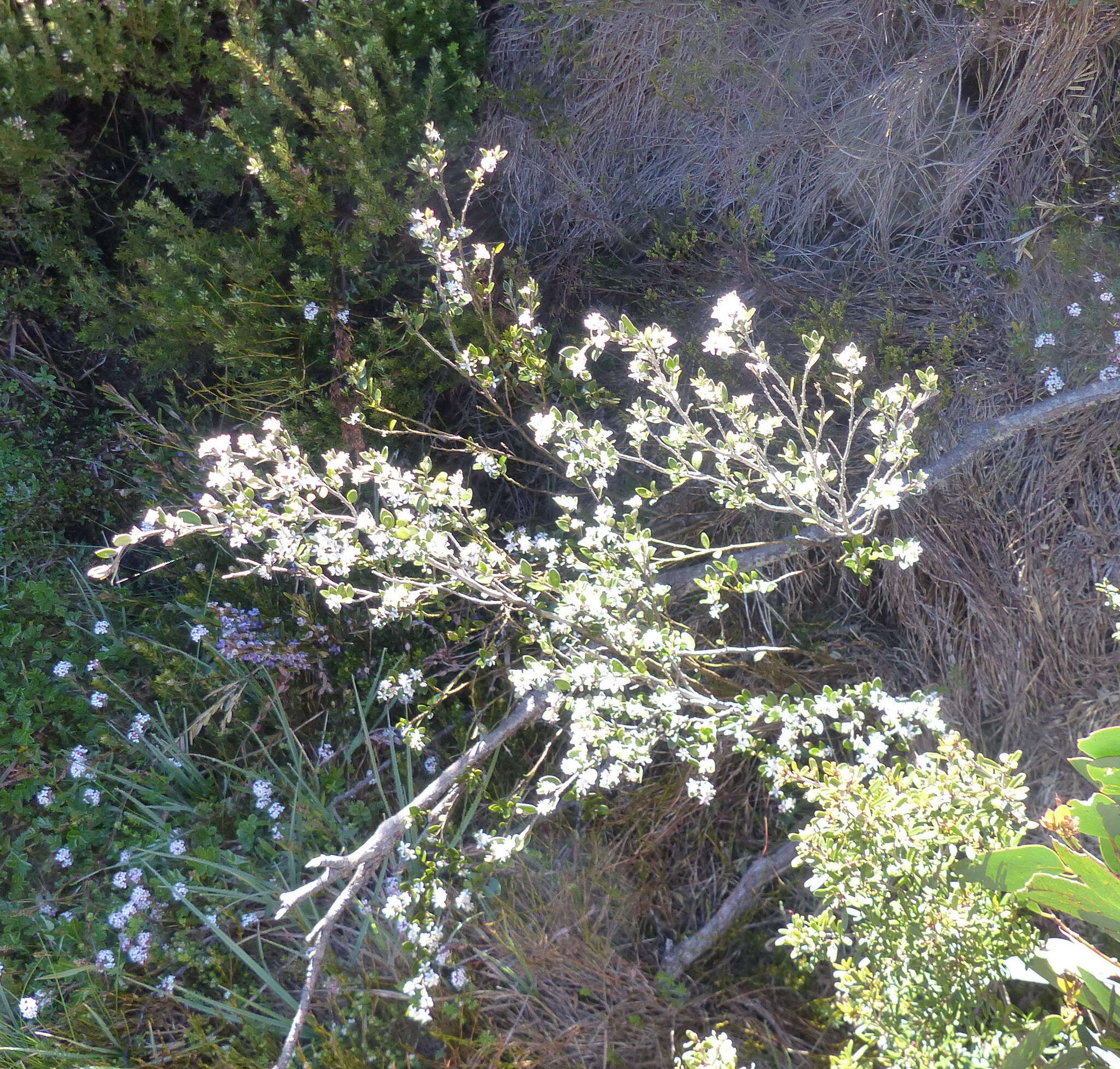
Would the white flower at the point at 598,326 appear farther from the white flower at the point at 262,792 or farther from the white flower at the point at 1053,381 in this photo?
the white flower at the point at 262,792

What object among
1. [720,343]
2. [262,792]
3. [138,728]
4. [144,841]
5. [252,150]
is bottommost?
[144,841]

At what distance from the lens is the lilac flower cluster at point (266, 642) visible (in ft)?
8.06

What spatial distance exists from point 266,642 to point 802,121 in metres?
2.24

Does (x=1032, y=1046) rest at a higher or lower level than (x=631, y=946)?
higher

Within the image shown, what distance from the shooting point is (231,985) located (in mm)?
2342

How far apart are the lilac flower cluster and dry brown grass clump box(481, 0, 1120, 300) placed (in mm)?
1377

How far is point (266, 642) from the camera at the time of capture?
8.14 ft

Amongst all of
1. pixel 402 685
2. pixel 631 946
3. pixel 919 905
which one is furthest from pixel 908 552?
pixel 631 946

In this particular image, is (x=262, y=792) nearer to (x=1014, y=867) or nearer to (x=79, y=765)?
(x=79, y=765)

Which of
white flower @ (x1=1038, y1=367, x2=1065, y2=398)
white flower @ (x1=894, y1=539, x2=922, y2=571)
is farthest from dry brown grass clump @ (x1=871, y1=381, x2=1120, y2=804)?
white flower @ (x1=894, y1=539, x2=922, y2=571)

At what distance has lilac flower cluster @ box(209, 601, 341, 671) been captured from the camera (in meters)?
2.46

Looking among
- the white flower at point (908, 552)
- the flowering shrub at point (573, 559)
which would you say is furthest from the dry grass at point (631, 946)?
the white flower at point (908, 552)

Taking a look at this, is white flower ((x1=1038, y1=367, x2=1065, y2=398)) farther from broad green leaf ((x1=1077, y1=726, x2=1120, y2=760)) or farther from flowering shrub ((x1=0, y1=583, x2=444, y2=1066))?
flowering shrub ((x1=0, y1=583, x2=444, y2=1066))

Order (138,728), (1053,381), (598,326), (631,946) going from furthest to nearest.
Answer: (138,728), (631,946), (1053,381), (598,326)
